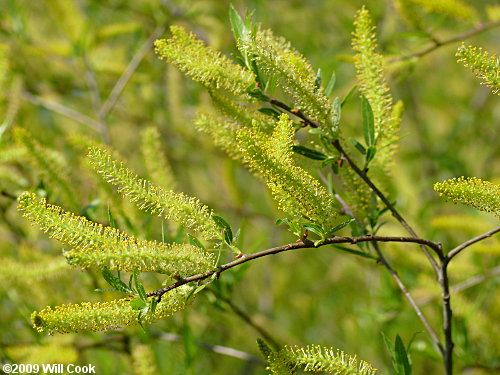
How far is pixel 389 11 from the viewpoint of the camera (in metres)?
2.44

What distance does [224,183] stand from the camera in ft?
7.66

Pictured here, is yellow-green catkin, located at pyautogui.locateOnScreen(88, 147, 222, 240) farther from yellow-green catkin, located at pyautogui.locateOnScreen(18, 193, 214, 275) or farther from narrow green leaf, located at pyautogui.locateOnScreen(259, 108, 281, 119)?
narrow green leaf, located at pyautogui.locateOnScreen(259, 108, 281, 119)

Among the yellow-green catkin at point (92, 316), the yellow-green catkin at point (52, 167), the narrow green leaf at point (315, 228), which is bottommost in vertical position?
the yellow-green catkin at point (92, 316)

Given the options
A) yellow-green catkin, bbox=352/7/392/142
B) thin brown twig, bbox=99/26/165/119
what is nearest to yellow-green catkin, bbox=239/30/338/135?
yellow-green catkin, bbox=352/7/392/142

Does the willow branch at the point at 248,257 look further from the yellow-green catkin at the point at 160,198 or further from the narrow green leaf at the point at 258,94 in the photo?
the narrow green leaf at the point at 258,94

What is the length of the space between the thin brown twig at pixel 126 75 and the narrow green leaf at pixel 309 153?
3.72 feet

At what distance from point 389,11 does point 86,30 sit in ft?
4.63

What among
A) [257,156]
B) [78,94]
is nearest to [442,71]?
[78,94]

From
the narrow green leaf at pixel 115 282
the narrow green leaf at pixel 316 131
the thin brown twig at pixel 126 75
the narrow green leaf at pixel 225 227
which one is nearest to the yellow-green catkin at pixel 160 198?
the narrow green leaf at pixel 225 227

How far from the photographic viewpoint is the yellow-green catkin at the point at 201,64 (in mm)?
839

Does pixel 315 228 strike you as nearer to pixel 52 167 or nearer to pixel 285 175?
pixel 285 175

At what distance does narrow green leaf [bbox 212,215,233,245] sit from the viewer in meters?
0.80

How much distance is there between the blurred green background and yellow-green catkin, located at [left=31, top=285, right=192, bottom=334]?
13.5 inches

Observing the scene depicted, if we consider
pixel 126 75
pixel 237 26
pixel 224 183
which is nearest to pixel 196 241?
pixel 237 26
